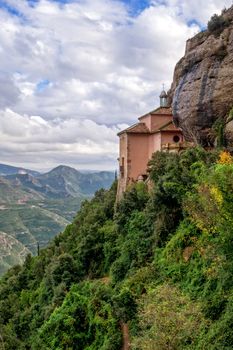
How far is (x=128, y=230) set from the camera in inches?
1421

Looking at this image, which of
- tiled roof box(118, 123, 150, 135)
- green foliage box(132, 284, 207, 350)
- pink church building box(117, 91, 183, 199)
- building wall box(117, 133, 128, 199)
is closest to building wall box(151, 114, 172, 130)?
pink church building box(117, 91, 183, 199)

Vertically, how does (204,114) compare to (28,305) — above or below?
above

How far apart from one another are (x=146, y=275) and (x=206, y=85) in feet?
49.6

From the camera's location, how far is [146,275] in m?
27.8

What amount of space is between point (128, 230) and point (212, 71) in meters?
13.9

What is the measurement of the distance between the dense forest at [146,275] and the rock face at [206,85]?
3.45 meters

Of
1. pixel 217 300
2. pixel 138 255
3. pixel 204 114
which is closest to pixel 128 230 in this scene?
pixel 138 255

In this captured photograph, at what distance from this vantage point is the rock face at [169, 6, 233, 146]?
108 feet

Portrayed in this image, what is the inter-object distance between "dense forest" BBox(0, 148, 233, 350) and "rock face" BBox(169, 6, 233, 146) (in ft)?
11.3

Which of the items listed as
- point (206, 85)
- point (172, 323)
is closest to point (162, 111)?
point (206, 85)

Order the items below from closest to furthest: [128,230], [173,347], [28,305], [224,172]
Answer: [173,347] < [224,172] < [128,230] < [28,305]

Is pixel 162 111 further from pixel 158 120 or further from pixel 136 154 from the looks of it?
pixel 136 154

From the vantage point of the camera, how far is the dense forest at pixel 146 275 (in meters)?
18.5

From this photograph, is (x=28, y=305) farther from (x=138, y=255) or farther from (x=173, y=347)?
(x=173, y=347)
